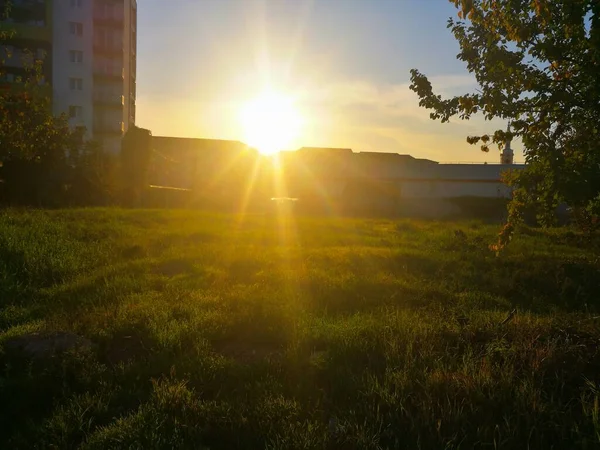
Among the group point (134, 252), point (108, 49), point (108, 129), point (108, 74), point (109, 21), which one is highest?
point (109, 21)

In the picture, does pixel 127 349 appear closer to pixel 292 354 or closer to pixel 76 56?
pixel 292 354

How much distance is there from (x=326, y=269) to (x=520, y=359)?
17.9 feet

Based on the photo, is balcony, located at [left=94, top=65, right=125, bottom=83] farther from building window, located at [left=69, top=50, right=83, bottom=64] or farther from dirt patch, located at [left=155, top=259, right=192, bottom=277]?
dirt patch, located at [left=155, top=259, right=192, bottom=277]

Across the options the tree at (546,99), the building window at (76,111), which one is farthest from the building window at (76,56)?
the tree at (546,99)

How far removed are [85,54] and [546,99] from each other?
47.3m

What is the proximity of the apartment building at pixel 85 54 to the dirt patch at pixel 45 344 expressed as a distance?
41.8m

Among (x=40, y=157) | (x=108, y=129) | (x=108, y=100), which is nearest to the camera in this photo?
(x=40, y=157)

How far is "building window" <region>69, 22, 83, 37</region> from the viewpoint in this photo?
1767 inches

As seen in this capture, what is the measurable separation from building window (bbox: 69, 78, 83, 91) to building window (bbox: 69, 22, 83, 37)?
388 cm

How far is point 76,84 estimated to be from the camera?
45.6 meters

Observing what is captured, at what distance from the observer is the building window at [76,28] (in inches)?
1767

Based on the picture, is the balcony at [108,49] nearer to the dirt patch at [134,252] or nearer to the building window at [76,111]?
the building window at [76,111]

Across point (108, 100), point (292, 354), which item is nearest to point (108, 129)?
point (108, 100)

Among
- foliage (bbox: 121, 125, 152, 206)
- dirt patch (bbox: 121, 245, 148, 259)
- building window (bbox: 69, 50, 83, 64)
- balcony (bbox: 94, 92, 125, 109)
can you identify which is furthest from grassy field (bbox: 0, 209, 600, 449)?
building window (bbox: 69, 50, 83, 64)
